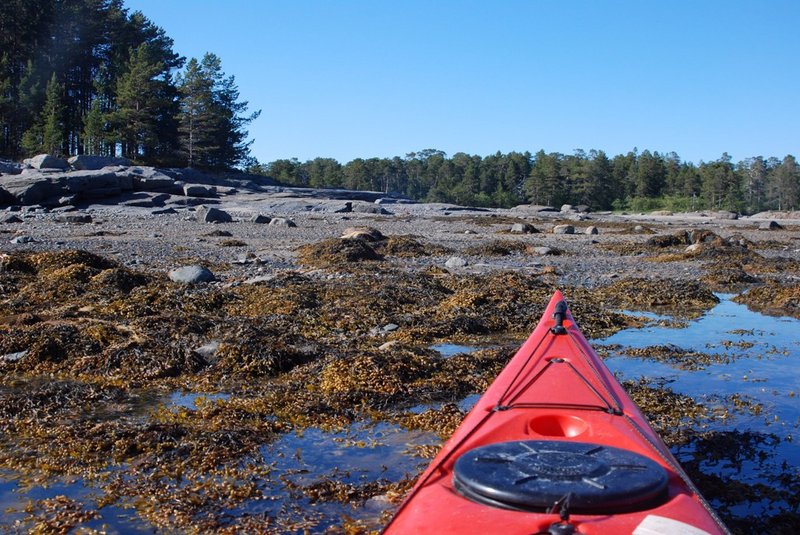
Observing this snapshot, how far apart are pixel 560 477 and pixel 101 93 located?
169 ft

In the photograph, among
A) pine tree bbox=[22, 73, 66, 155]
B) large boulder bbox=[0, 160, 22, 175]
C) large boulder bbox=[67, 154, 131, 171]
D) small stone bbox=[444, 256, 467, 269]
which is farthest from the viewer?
pine tree bbox=[22, 73, 66, 155]

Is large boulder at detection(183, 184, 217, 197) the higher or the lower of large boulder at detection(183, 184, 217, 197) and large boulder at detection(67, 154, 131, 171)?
the lower

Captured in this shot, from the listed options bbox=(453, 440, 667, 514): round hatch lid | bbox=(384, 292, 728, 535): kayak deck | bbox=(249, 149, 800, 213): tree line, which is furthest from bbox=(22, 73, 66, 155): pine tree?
bbox=(453, 440, 667, 514): round hatch lid

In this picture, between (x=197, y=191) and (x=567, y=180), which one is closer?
(x=197, y=191)

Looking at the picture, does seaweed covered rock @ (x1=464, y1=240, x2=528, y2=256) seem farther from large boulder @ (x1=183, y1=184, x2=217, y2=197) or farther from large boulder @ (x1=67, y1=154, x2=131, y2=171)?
large boulder @ (x1=67, y1=154, x2=131, y2=171)

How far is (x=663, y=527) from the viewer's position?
242 cm

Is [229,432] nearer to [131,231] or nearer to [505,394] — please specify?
[505,394]

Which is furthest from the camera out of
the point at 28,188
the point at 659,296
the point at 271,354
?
the point at 28,188

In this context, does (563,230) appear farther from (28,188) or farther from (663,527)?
(663,527)

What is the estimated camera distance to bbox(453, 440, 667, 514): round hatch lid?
2.45 m

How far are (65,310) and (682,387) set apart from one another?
21.2ft

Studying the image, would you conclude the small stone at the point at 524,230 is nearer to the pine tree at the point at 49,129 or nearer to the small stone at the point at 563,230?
the small stone at the point at 563,230

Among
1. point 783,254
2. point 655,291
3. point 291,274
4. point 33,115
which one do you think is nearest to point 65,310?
point 291,274

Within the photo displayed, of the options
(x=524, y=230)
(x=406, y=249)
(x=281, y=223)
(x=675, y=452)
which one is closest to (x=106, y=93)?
(x=281, y=223)
